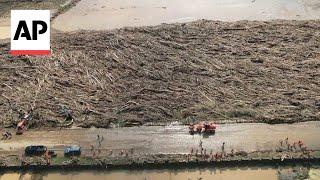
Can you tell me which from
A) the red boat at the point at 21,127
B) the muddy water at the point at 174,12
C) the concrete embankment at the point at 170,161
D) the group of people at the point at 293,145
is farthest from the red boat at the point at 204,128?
the muddy water at the point at 174,12

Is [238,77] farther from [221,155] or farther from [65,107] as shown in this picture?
[65,107]

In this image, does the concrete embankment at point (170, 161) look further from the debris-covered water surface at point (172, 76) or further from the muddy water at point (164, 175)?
the debris-covered water surface at point (172, 76)

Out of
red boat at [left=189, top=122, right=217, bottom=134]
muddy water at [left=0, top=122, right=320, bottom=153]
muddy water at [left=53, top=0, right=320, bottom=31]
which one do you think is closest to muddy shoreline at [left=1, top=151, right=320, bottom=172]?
muddy water at [left=0, top=122, right=320, bottom=153]

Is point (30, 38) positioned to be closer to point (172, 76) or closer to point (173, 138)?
point (172, 76)

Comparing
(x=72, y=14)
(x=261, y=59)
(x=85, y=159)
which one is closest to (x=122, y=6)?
(x=72, y=14)

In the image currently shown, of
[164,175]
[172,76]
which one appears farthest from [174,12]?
[164,175]

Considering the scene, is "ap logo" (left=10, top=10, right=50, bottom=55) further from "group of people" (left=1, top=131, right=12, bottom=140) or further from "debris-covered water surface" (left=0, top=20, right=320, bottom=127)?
"group of people" (left=1, top=131, right=12, bottom=140)
